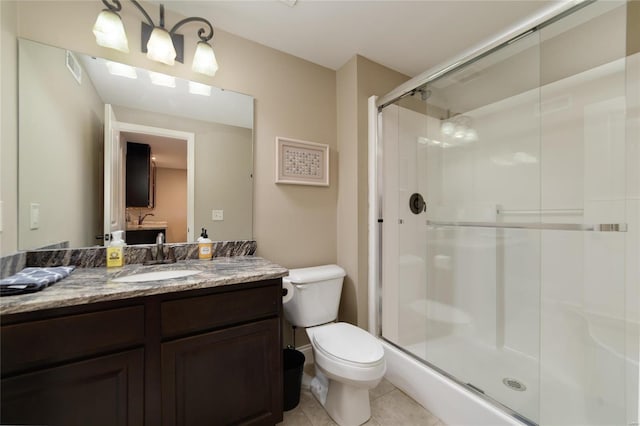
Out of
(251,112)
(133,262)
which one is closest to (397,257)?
(251,112)

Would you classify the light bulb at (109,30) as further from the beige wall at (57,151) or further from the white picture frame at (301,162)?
the white picture frame at (301,162)

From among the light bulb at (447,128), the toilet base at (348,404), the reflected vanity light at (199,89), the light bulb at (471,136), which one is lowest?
the toilet base at (348,404)

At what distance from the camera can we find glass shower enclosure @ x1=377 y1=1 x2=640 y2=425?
4.40ft

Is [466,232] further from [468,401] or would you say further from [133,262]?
[133,262]

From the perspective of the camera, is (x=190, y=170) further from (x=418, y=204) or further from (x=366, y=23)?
(x=418, y=204)

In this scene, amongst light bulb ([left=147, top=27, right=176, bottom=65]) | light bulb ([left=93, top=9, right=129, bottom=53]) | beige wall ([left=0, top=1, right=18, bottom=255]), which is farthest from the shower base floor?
light bulb ([left=93, top=9, right=129, bottom=53])

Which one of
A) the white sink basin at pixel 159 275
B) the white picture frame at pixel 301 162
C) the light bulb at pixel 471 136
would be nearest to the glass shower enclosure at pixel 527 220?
the light bulb at pixel 471 136

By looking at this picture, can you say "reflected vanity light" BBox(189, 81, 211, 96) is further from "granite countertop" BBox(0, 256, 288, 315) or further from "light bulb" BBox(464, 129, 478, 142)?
"light bulb" BBox(464, 129, 478, 142)

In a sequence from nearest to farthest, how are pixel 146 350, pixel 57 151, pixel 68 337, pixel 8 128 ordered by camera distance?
pixel 68 337 < pixel 146 350 < pixel 8 128 < pixel 57 151

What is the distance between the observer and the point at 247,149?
172cm

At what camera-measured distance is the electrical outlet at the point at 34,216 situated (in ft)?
3.81

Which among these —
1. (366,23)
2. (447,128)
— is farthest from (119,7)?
(447,128)

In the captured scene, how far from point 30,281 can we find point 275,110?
1521 millimetres

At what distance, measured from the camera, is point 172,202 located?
1506 mm
